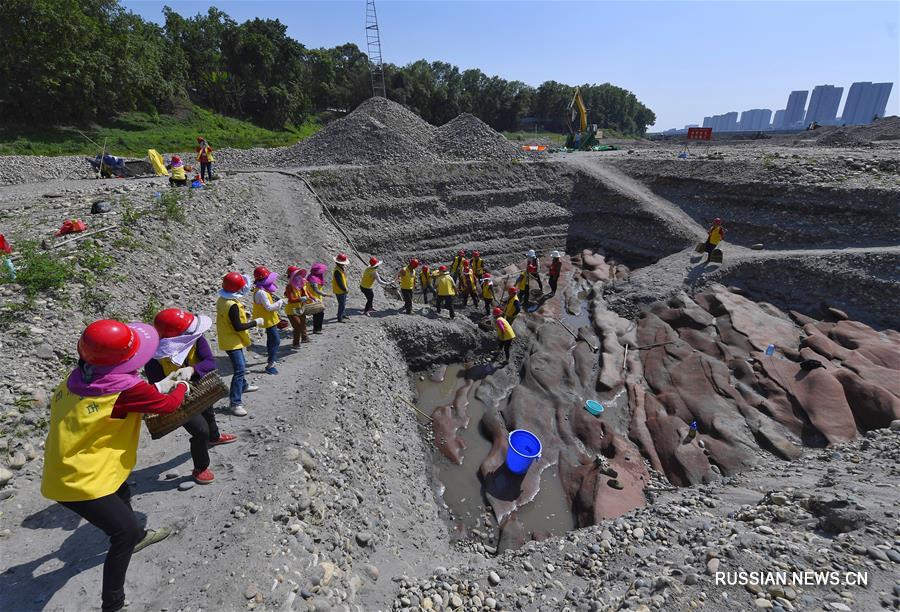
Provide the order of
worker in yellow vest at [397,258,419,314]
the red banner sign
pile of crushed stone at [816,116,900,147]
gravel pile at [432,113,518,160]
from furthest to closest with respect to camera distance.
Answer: the red banner sign < pile of crushed stone at [816,116,900,147] < gravel pile at [432,113,518,160] < worker in yellow vest at [397,258,419,314]

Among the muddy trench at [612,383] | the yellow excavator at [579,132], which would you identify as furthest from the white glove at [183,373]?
the yellow excavator at [579,132]

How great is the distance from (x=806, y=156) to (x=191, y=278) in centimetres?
2613

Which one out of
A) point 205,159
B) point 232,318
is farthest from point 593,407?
point 205,159

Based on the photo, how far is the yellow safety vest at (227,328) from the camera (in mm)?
5922

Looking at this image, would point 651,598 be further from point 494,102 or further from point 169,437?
point 494,102

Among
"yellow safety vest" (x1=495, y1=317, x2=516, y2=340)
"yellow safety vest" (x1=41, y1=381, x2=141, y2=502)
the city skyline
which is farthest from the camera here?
the city skyline

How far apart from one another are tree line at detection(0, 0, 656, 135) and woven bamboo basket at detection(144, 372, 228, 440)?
29.8 metres

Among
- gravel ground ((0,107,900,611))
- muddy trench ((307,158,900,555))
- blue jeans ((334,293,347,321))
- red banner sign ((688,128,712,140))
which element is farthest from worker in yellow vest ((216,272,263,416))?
red banner sign ((688,128,712,140))

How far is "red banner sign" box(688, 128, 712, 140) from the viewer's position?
146 feet

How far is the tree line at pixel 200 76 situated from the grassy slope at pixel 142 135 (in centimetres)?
118

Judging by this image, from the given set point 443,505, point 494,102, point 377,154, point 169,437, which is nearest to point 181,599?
point 169,437

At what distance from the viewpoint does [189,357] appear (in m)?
4.74

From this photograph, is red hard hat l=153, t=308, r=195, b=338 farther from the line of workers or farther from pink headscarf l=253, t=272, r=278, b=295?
pink headscarf l=253, t=272, r=278, b=295
